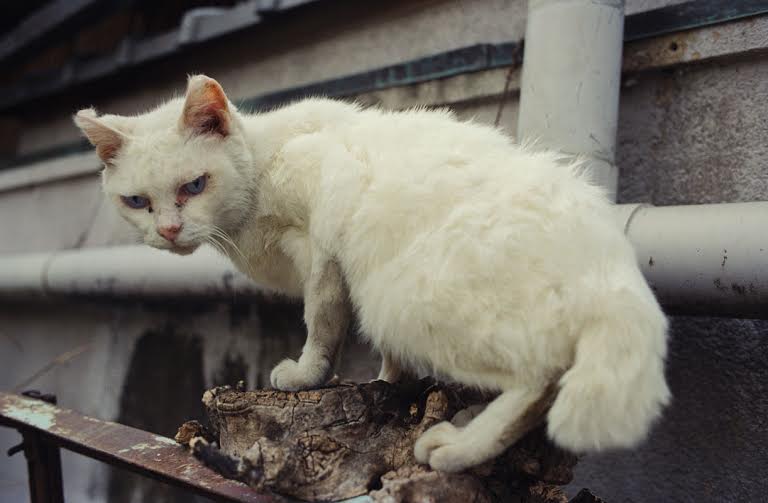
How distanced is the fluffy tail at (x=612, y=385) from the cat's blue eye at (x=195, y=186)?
818mm

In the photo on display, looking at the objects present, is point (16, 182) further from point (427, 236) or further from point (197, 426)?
point (427, 236)

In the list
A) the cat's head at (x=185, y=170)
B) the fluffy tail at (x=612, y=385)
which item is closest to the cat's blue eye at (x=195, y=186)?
the cat's head at (x=185, y=170)

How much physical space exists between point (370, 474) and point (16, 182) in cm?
365

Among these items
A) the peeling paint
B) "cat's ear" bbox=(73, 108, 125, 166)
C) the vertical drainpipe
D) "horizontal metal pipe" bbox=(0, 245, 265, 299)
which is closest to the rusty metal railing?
the peeling paint

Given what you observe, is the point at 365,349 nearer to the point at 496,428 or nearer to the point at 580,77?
the point at 580,77

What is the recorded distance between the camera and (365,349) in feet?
8.30

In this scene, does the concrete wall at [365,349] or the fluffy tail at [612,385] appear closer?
the fluffy tail at [612,385]

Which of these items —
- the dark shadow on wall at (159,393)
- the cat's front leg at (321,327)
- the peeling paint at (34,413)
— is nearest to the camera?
the cat's front leg at (321,327)

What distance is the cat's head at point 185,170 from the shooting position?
1403mm

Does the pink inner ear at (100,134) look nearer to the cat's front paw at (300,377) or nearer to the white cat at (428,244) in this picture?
the white cat at (428,244)

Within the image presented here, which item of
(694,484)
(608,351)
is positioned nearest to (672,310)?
(694,484)

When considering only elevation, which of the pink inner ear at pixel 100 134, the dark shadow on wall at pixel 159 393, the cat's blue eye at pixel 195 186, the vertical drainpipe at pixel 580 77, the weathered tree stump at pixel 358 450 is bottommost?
the dark shadow on wall at pixel 159 393

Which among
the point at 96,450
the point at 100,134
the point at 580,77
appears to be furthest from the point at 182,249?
the point at 580,77

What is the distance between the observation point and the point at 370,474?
4.07 ft
